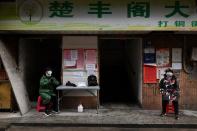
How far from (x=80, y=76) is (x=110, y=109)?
5.25 feet

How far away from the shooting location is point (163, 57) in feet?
52.5

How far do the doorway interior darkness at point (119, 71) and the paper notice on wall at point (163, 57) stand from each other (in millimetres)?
1337

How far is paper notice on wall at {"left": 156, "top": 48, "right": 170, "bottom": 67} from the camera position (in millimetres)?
15992

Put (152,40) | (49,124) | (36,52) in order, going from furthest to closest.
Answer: (36,52), (152,40), (49,124)

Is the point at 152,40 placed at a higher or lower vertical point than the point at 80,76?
higher

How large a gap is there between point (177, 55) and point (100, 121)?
383 cm

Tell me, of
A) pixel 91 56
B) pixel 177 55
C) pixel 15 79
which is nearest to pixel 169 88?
pixel 177 55

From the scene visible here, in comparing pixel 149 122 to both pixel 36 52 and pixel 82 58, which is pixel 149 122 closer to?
pixel 82 58

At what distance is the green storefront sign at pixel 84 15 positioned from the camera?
14555 millimetres

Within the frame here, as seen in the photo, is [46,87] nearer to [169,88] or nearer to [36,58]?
[36,58]

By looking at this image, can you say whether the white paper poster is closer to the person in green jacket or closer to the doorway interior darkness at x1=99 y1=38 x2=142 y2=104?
the person in green jacket

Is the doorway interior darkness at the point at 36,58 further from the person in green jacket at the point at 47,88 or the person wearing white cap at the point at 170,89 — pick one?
the person wearing white cap at the point at 170,89

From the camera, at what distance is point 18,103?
15039 millimetres

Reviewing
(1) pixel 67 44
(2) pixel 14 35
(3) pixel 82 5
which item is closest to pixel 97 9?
(3) pixel 82 5
